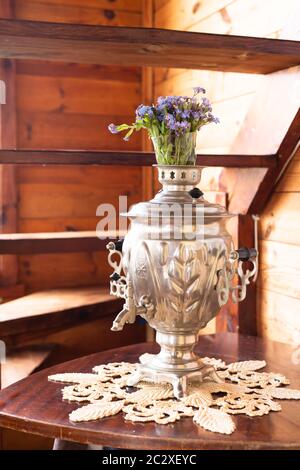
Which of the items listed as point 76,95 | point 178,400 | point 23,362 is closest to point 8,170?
point 76,95

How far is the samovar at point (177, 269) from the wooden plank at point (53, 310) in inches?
36.3

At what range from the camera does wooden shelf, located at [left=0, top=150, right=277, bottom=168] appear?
1651 millimetres

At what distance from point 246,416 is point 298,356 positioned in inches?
18.9

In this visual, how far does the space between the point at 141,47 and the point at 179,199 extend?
0.40 metres

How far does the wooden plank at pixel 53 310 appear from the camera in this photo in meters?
2.29

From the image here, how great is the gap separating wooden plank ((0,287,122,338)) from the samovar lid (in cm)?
101

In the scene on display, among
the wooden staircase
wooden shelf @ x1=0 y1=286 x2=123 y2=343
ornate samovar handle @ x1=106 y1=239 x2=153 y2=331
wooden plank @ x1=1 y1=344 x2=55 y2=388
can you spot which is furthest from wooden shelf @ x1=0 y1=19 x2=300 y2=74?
wooden plank @ x1=1 y1=344 x2=55 y2=388

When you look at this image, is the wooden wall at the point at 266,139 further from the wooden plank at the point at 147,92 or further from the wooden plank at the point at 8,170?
the wooden plank at the point at 8,170

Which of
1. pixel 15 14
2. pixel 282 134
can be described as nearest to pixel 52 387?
pixel 282 134

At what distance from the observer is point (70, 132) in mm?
2891

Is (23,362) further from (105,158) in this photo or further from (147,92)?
(147,92)

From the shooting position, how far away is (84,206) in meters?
2.94

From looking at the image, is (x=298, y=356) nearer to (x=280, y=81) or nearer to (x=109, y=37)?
(x=280, y=81)

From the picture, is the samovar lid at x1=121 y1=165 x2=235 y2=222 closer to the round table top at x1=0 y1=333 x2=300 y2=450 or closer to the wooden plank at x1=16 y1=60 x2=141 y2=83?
the round table top at x1=0 y1=333 x2=300 y2=450
